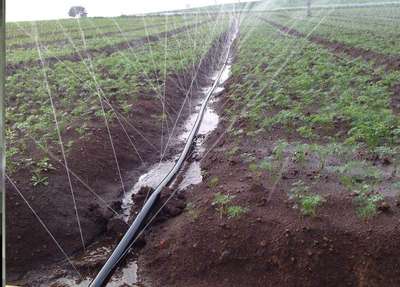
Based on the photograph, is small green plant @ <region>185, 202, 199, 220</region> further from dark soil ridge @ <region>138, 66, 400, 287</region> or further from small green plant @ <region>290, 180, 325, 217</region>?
small green plant @ <region>290, 180, 325, 217</region>

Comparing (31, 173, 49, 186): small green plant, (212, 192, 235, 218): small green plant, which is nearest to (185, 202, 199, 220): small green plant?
(212, 192, 235, 218): small green plant

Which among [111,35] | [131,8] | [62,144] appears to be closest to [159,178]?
[62,144]

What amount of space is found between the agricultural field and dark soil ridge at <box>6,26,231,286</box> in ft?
0.04

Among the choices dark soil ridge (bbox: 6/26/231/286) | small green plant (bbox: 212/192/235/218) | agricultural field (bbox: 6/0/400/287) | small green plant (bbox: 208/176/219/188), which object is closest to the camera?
agricultural field (bbox: 6/0/400/287)

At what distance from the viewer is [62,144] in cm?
411

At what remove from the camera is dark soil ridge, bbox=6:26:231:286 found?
9.66 ft

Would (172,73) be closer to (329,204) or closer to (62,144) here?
(62,144)

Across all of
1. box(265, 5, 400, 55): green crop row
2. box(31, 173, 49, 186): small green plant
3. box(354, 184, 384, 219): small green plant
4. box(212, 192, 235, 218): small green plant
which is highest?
box(265, 5, 400, 55): green crop row

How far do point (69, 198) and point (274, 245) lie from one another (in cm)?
179

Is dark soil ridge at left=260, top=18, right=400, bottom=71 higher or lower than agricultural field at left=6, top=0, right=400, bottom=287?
higher

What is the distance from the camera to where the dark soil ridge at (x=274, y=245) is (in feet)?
7.34

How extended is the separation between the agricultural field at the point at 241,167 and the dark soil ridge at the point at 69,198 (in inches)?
0.4

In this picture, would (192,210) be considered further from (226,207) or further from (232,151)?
(232,151)

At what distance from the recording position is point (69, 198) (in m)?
3.43
